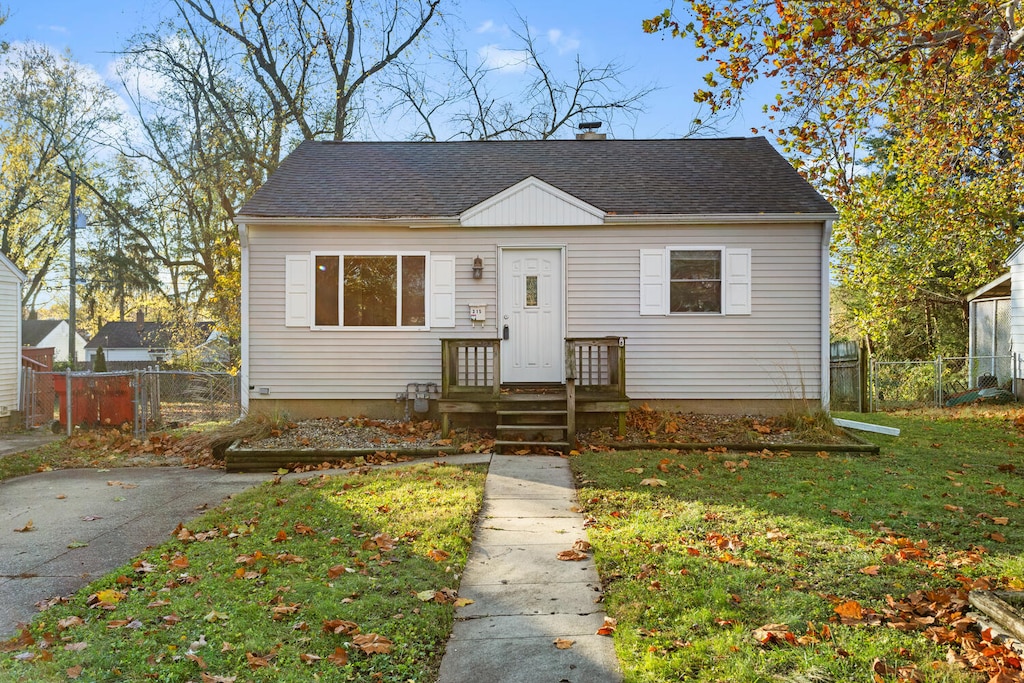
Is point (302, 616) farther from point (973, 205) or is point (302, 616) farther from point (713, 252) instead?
point (973, 205)

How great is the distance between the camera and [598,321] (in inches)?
442

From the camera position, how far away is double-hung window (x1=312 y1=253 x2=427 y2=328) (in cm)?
1124

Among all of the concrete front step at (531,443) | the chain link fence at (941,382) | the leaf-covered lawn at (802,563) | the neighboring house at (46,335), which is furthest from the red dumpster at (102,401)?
the neighboring house at (46,335)

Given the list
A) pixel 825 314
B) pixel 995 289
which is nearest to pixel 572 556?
pixel 825 314

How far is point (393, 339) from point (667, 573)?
24.7ft

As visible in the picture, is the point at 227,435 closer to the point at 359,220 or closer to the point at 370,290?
the point at 370,290

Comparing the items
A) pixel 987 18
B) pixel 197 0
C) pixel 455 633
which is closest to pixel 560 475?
pixel 455 633

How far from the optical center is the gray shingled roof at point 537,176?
11.3 meters

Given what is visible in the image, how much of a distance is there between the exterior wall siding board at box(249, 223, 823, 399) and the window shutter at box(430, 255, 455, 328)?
108 mm

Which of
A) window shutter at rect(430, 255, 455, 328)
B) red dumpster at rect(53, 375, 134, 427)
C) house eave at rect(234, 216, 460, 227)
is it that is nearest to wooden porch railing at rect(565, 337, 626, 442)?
window shutter at rect(430, 255, 455, 328)

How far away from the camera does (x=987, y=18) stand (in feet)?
23.0

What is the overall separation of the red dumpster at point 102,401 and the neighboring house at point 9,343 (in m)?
2.33

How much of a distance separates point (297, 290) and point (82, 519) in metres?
5.39

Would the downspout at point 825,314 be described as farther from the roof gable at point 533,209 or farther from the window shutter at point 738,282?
the roof gable at point 533,209
